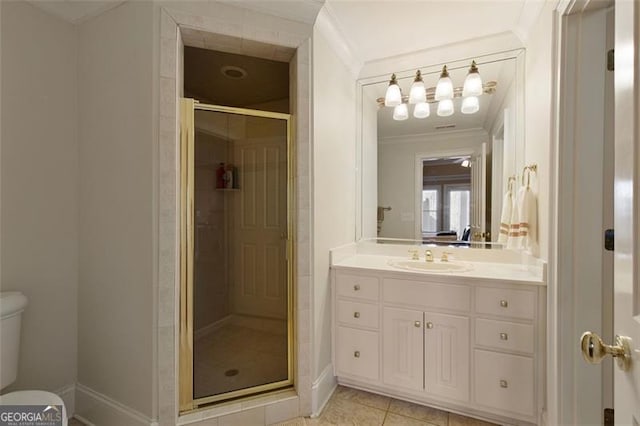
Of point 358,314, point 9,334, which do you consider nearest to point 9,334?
point 9,334

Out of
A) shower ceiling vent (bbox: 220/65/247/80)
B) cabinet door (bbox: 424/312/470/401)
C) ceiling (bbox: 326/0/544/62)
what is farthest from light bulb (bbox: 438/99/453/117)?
shower ceiling vent (bbox: 220/65/247/80)

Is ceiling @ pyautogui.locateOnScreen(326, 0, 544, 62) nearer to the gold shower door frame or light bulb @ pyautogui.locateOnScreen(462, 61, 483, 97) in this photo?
light bulb @ pyautogui.locateOnScreen(462, 61, 483, 97)

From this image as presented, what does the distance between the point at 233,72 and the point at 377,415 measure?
274cm

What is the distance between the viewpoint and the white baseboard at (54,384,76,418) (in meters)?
1.76

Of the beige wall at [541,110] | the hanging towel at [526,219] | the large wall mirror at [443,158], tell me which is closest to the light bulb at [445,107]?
the large wall mirror at [443,158]

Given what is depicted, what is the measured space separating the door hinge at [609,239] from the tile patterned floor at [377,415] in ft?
3.90

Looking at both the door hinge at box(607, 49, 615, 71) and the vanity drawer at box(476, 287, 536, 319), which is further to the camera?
the vanity drawer at box(476, 287, 536, 319)

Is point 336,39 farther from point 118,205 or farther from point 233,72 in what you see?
point 118,205

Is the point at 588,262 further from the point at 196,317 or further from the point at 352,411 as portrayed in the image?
the point at 196,317

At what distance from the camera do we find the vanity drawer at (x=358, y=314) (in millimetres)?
1931

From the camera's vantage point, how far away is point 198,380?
1785mm

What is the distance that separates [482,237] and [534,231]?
515 millimetres

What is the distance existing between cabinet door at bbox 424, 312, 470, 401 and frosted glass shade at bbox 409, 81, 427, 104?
5.14ft

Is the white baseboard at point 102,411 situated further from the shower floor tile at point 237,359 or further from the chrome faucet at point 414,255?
the chrome faucet at point 414,255
